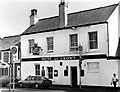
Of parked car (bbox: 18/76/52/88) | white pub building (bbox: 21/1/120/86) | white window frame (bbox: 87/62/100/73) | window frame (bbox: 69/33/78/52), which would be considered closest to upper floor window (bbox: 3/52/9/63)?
white pub building (bbox: 21/1/120/86)

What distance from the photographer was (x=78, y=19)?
26.1m

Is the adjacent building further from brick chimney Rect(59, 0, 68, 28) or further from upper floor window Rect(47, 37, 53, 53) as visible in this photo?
brick chimney Rect(59, 0, 68, 28)

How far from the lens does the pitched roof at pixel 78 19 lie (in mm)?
23938

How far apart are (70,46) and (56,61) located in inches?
95.2

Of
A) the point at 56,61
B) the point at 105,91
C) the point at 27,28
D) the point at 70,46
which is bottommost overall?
the point at 105,91

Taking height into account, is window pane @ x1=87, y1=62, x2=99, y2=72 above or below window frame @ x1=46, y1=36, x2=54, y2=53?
below

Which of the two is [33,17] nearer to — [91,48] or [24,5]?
[91,48]

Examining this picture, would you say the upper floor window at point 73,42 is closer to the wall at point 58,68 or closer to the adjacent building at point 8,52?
the wall at point 58,68

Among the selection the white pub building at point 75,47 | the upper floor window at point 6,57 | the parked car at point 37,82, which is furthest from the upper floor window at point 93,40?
the upper floor window at point 6,57

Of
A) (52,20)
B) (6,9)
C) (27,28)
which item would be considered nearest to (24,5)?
(6,9)

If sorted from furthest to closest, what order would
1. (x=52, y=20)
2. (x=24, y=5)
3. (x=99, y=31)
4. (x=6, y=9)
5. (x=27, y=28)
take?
(x=27, y=28)
(x=52, y=20)
(x=99, y=31)
(x=24, y=5)
(x=6, y=9)

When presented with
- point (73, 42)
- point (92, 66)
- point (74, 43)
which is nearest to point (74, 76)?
point (92, 66)

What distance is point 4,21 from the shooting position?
9008 mm

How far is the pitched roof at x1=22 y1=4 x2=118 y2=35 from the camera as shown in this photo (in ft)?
78.5
